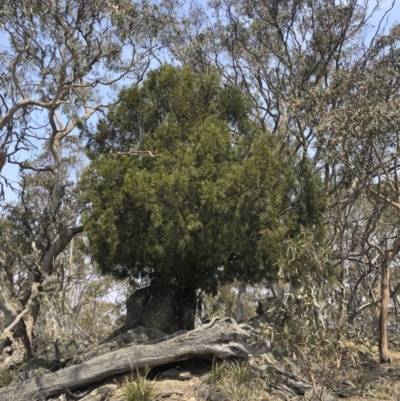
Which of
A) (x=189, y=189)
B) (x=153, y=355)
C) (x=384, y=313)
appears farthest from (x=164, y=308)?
(x=384, y=313)

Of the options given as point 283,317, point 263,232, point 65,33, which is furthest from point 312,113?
point 283,317

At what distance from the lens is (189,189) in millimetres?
11016

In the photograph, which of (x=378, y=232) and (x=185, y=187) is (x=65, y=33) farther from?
(x=378, y=232)

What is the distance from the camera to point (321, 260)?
8.30 meters

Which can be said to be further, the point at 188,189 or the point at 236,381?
the point at 188,189

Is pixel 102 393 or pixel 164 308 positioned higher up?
pixel 164 308

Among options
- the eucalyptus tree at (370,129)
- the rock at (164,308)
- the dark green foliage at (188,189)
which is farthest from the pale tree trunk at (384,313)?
the rock at (164,308)

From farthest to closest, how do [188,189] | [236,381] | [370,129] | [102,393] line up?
1. [370,129]
2. [188,189]
3. [102,393]
4. [236,381]

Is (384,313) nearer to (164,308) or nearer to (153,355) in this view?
(164,308)

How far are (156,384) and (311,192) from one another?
6.02m

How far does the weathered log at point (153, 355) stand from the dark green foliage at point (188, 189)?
1882 millimetres

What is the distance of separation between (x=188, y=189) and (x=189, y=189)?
3cm

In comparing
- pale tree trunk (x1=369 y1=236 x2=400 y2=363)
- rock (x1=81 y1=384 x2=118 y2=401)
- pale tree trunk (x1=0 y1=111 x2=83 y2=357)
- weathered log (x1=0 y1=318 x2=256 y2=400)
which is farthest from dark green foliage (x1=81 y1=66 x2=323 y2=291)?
rock (x1=81 y1=384 x2=118 y2=401)

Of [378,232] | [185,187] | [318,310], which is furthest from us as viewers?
[378,232]
